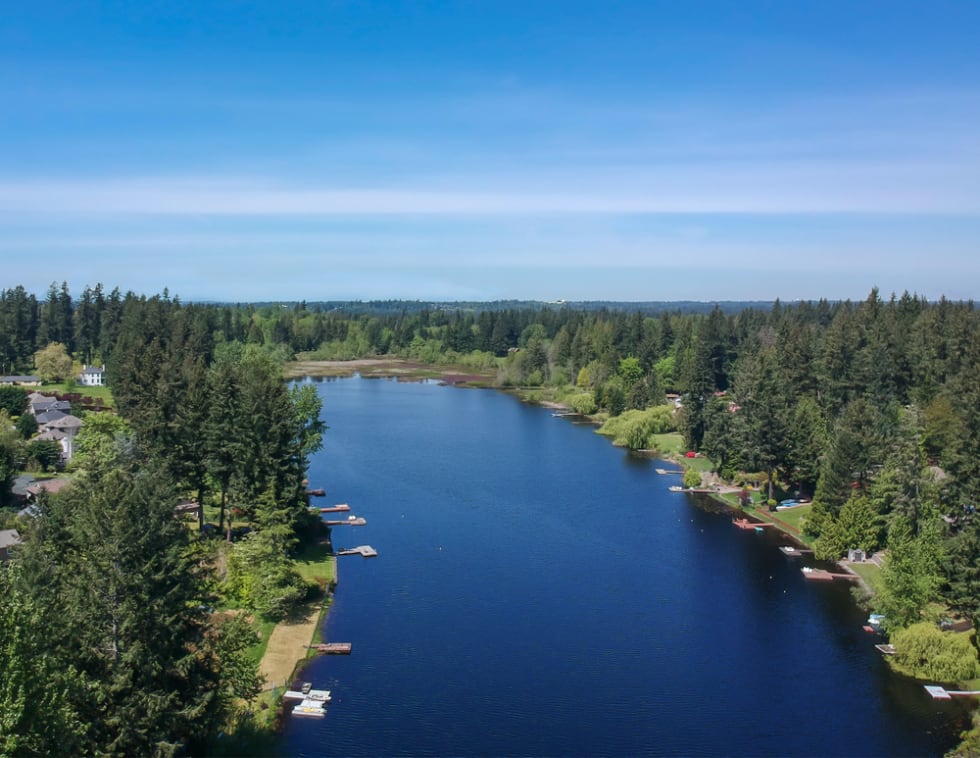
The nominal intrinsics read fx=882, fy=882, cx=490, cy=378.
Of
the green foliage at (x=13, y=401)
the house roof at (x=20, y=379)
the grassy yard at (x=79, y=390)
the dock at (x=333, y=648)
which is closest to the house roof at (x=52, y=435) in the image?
the green foliage at (x=13, y=401)

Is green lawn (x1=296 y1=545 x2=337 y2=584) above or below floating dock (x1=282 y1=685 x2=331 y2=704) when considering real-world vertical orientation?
above

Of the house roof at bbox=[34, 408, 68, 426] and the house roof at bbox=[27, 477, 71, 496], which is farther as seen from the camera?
the house roof at bbox=[34, 408, 68, 426]

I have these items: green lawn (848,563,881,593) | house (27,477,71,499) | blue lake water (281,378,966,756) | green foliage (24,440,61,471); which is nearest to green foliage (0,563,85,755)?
blue lake water (281,378,966,756)

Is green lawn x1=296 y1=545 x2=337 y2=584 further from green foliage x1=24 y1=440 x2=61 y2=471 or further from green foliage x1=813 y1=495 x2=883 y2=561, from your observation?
green foliage x1=813 y1=495 x2=883 y2=561

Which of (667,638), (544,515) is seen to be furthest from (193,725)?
(544,515)

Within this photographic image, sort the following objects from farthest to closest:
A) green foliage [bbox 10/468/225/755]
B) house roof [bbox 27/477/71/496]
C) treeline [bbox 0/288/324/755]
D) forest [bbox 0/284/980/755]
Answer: house roof [bbox 27/477/71/496], forest [bbox 0/284/980/755], green foliage [bbox 10/468/225/755], treeline [bbox 0/288/324/755]

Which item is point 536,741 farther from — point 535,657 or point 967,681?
point 967,681

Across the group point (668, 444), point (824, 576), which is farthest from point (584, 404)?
point (824, 576)
